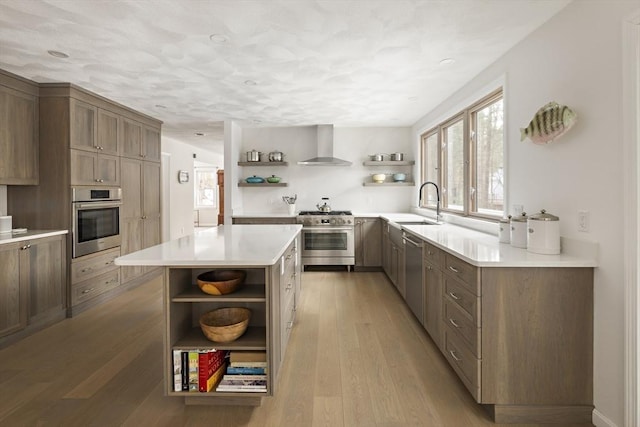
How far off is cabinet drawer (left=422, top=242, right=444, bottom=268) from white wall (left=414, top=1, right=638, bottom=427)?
2.39 feet

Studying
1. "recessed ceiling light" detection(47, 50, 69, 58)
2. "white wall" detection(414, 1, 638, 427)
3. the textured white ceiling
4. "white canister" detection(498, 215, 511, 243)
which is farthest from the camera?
"recessed ceiling light" detection(47, 50, 69, 58)

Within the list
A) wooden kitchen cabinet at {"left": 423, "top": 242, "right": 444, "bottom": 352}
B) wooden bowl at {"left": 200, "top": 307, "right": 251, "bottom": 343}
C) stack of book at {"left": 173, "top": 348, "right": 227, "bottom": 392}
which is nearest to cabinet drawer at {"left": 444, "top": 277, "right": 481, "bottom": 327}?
wooden kitchen cabinet at {"left": 423, "top": 242, "right": 444, "bottom": 352}

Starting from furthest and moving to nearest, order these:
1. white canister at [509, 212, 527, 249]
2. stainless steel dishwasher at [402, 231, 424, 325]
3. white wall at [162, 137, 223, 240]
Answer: white wall at [162, 137, 223, 240], stainless steel dishwasher at [402, 231, 424, 325], white canister at [509, 212, 527, 249]

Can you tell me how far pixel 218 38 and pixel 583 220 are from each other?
2.69 meters

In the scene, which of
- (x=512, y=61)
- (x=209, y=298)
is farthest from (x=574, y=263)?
(x=209, y=298)

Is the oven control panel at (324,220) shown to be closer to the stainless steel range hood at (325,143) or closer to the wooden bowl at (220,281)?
the stainless steel range hood at (325,143)

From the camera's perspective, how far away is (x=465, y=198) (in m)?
3.87

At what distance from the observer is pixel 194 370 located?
1.96m

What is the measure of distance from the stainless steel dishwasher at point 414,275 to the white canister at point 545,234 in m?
1.07

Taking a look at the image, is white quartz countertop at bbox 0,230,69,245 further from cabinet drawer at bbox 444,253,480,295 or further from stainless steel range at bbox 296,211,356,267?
cabinet drawer at bbox 444,253,480,295

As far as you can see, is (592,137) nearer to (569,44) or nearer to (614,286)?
(569,44)

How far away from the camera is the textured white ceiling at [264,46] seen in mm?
2227

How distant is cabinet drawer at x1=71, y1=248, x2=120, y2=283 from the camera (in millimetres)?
3711

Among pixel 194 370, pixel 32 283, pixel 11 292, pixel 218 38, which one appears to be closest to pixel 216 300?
pixel 194 370
